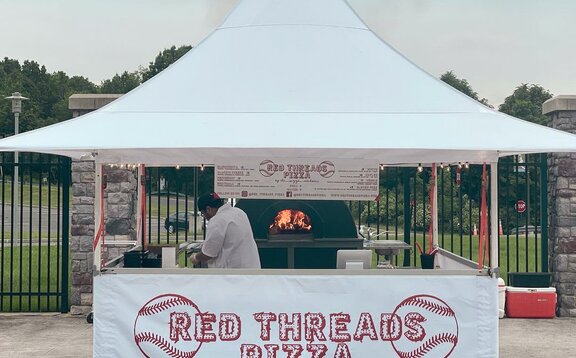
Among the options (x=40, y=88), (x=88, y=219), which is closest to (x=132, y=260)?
(x=88, y=219)

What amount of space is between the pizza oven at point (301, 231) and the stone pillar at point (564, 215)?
9.84 ft

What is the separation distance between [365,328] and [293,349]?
26.1 inches

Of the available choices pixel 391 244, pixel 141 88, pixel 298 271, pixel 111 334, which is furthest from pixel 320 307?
pixel 391 244

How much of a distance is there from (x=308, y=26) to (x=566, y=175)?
5341mm

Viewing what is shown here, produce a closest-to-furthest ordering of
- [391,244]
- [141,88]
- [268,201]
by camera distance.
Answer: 1. [141,88]
2. [391,244]
3. [268,201]

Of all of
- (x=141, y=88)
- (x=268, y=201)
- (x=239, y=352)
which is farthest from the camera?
(x=268, y=201)

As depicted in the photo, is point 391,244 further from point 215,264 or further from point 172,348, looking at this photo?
point 172,348

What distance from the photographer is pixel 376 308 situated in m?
6.45

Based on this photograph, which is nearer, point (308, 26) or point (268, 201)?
point (308, 26)

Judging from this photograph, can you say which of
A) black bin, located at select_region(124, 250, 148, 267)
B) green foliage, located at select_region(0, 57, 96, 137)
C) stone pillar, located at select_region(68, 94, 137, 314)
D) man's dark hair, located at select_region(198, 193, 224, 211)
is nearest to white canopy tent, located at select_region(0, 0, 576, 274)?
man's dark hair, located at select_region(198, 193, 224, 211)

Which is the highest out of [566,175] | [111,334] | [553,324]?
[566,175]

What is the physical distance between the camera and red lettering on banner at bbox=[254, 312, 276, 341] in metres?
6.44

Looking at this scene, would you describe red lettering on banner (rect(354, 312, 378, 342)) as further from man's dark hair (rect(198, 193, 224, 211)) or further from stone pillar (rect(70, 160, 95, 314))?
stone pillar (rect(70, 160, 95, 314))

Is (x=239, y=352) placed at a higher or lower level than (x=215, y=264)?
lower
